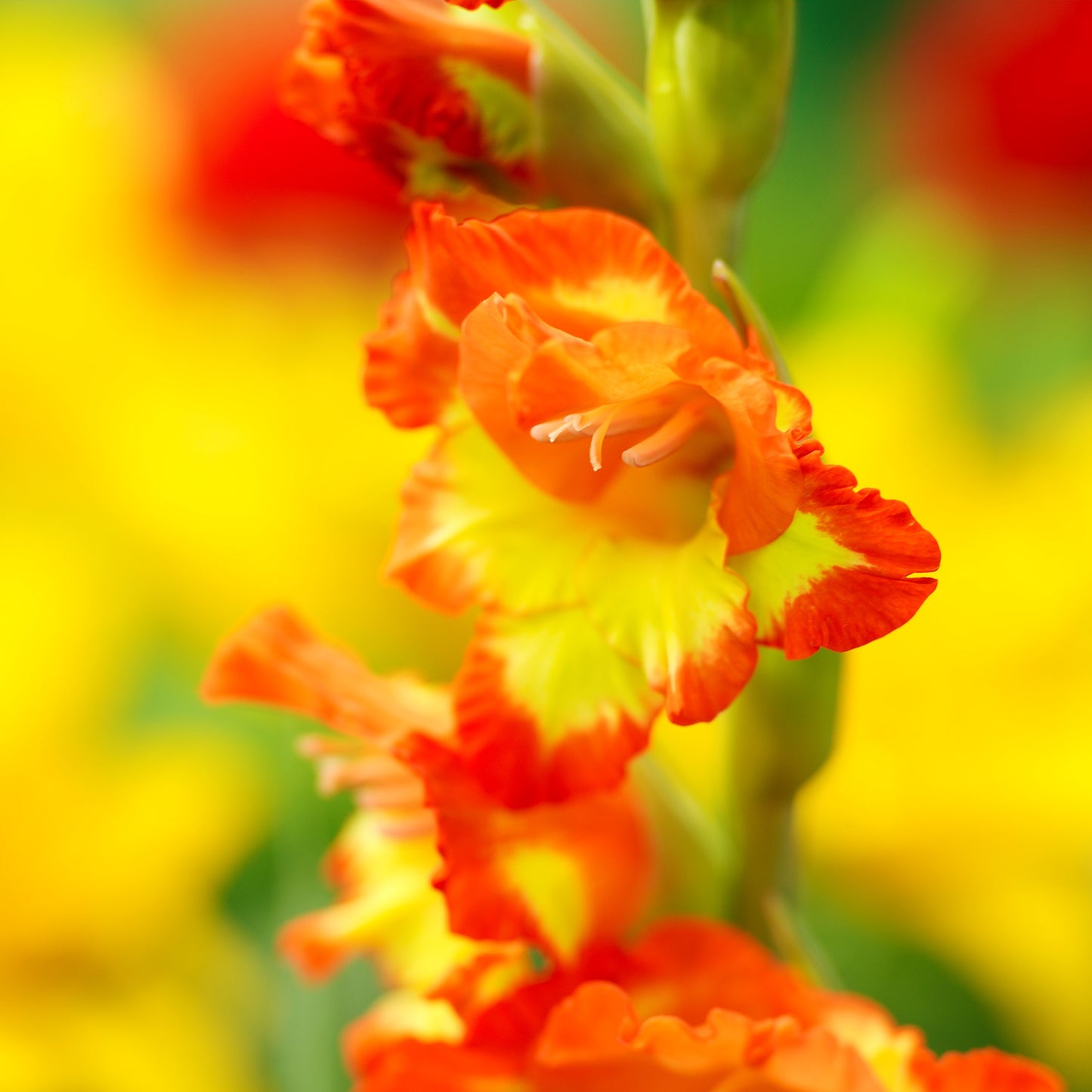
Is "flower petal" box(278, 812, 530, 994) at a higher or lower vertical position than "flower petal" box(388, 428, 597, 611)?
lower

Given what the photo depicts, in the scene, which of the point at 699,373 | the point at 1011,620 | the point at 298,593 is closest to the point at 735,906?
the point at 699,373

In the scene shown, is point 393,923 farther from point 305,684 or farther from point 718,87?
point 718,87

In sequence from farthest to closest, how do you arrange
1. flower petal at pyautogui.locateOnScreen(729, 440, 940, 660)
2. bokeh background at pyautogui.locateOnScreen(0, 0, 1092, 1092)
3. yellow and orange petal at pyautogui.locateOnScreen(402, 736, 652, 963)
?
bokeh background at pyautogui.locateOnScreen(0, 0, 1092, 1092) → yellow and orange petal at pyautogui.locateOnScreen(402, 736, 652, 963) → flower petal at pyautogui.locateOnScreen(729, 440, 940, 660)

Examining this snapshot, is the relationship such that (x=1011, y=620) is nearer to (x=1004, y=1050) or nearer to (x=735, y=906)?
(x=1004, y=1050)

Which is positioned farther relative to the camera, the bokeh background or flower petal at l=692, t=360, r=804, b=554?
the bokeh background

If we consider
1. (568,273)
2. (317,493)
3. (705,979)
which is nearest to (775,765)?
(705,979)

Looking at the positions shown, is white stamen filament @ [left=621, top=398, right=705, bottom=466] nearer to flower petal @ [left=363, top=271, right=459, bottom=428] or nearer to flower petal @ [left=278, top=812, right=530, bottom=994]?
flower petal @ [left=363, top=271, right=459, bottom=428]

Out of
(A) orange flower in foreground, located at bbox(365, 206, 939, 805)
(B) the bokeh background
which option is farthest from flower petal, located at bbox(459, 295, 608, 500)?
(B) the bokeh background
